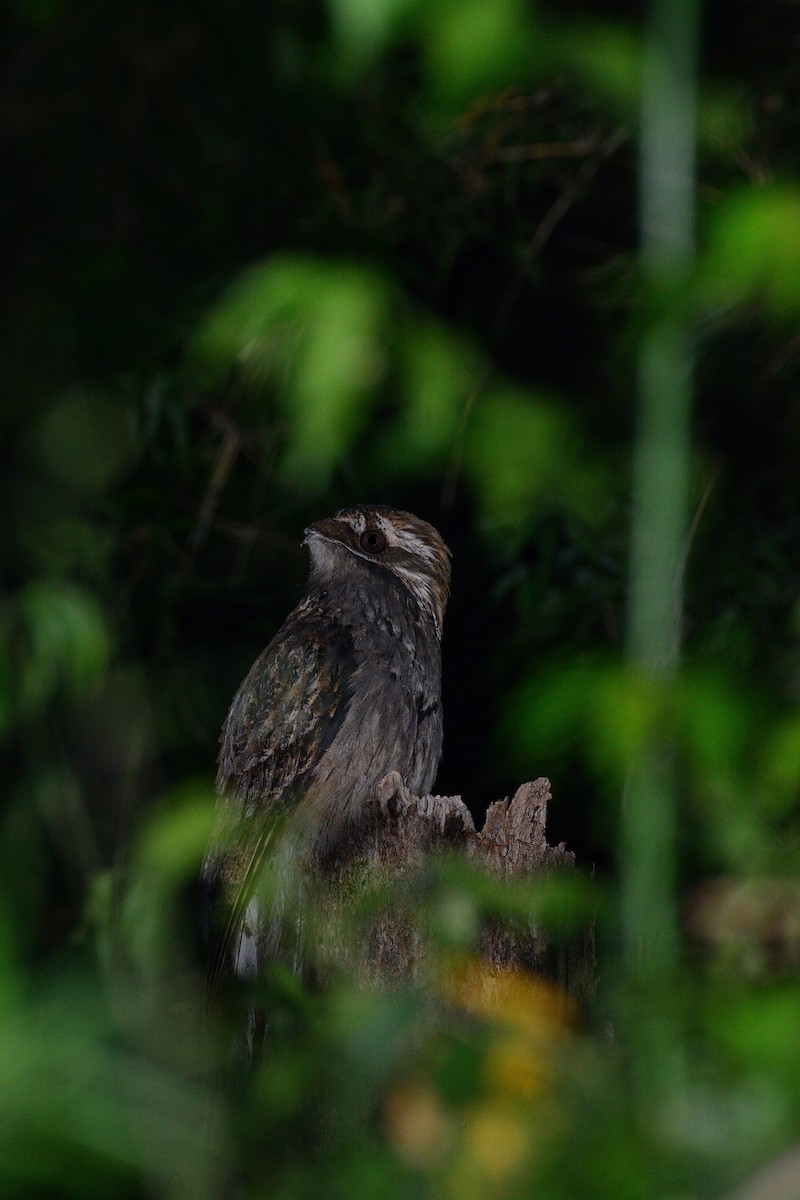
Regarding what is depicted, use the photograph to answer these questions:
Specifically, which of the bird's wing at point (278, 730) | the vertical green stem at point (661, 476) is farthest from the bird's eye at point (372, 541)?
the vertical green stem at point (661, 476)

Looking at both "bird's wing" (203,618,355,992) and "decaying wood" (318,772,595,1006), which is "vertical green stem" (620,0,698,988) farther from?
"bird's wing" (203,618,355,992)

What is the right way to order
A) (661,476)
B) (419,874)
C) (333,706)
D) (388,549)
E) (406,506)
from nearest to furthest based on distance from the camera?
(661,476) → (419,874) → (333,706) → (388,549) → (406,506)

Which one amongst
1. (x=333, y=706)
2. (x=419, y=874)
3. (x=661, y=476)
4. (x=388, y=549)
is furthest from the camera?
(x=388, y=549)

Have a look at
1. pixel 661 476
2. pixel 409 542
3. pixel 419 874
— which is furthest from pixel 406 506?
pixel 661 476

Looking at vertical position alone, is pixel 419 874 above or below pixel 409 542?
below

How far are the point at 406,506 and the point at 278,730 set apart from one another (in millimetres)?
965

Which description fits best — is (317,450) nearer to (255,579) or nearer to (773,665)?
(255,579)

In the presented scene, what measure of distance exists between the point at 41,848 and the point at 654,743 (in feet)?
8.52

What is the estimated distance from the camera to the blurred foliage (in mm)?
1041

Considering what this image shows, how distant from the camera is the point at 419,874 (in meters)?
1.68

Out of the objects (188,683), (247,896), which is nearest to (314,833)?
(247,896)

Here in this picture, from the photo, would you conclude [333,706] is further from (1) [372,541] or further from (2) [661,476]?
(2) [661,476]

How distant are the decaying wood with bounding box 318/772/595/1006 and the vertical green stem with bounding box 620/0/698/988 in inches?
20.0

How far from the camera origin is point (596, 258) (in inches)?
152
